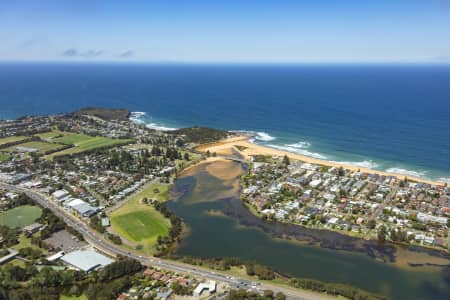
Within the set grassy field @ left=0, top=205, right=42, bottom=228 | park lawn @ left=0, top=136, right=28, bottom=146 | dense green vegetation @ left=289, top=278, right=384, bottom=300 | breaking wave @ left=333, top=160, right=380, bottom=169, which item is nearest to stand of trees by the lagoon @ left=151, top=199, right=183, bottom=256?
dense green vegetation @ left=289, top=278, right=384, bottom=300

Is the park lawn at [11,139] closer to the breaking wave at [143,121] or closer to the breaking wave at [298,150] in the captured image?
the breaking wave at [143,121]

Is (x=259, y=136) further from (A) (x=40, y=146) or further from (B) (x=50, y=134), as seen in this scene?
(B) (x=50, y=134)

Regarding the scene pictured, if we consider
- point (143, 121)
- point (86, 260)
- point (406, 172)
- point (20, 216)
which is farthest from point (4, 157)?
point (406, 172)

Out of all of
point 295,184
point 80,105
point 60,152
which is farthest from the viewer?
point 80,105

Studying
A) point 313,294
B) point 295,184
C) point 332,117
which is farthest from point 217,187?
point 332,117

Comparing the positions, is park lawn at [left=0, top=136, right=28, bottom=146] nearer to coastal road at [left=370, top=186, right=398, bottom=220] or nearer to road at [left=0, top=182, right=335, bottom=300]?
road at [left=0, top=182, right=335, bottom=300]

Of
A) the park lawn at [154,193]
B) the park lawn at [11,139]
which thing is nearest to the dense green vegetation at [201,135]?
the park lawn at [154,193]

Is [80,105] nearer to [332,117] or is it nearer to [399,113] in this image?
[332,117]
